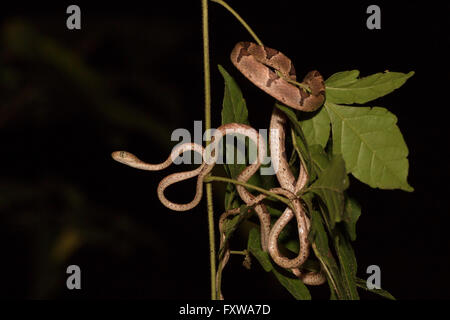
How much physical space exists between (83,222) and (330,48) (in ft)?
13.2

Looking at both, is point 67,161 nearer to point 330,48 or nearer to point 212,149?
point 330,48

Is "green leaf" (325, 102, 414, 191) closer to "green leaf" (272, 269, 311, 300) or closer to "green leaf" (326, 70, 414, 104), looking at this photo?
"green leaf" (326, 70, 414, 104)

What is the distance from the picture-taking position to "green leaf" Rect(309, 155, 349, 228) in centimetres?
176

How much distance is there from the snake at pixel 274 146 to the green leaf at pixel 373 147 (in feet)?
0.62

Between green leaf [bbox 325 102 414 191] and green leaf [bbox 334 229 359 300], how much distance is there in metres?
0.34

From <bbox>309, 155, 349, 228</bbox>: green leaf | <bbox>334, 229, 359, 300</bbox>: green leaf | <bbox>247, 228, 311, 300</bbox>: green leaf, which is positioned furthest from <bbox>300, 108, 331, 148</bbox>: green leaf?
<bbox>247, 228, 311, 300</bbox>: green leaf

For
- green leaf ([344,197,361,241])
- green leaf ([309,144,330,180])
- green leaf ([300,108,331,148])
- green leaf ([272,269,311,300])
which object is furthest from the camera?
green leaf ([272,269,311,300])

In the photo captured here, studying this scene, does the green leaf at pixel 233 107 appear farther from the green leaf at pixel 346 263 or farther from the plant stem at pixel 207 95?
the green leaf at pixel 346 263

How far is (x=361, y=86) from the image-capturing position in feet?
7.22

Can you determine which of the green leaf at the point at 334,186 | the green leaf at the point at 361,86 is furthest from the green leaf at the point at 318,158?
the green leaf at the point at 361,86

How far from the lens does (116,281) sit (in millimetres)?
7320

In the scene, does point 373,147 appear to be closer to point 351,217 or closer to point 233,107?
point 351,217

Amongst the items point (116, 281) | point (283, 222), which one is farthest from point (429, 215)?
point (283, 222)

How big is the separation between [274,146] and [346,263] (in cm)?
72
